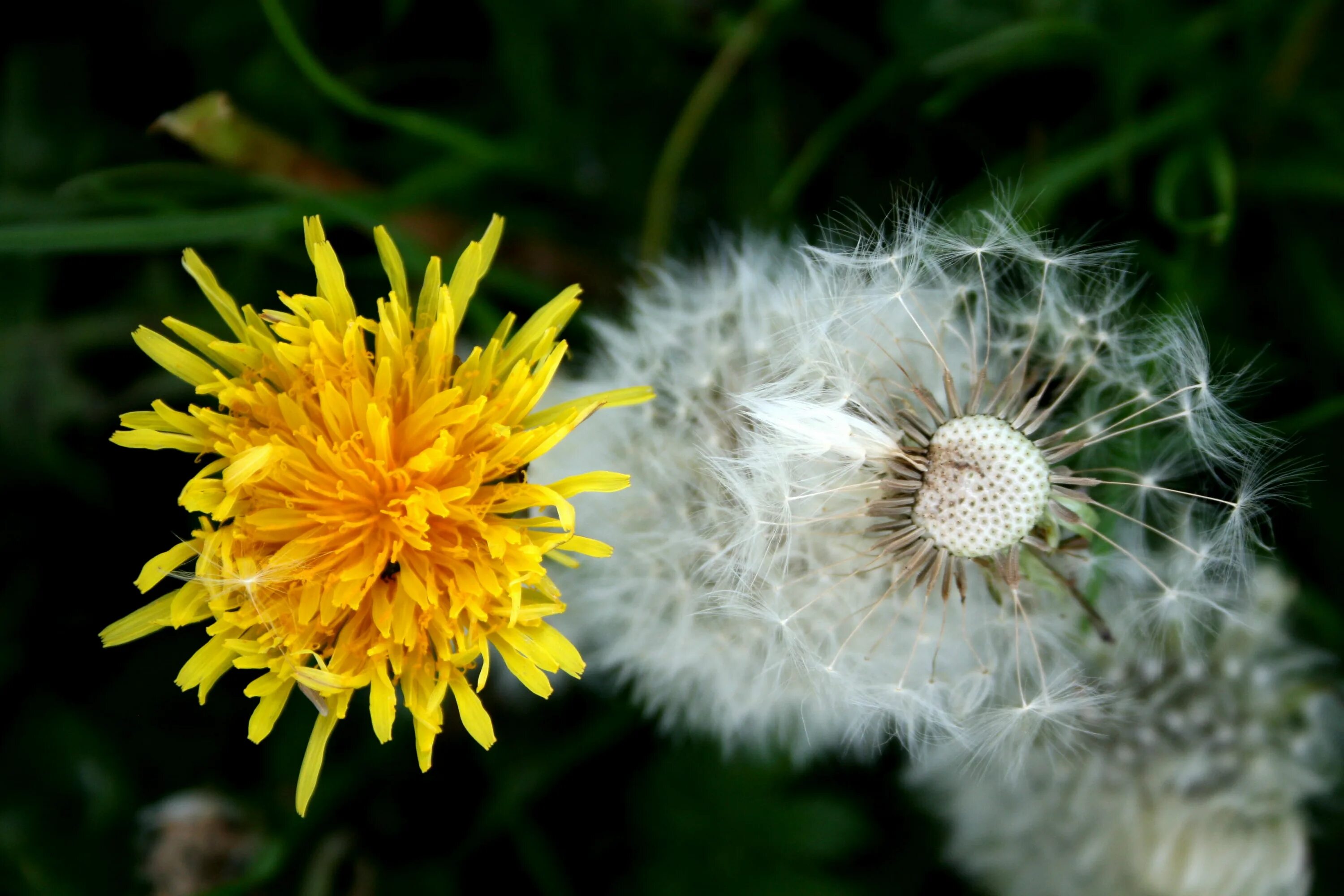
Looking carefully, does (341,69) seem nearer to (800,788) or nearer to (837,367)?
(837,367)

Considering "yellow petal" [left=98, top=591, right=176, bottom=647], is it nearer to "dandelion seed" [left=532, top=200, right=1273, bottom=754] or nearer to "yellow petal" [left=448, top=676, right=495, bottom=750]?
"yellow petal" [left=448, top=676, right=495, bottom=750]

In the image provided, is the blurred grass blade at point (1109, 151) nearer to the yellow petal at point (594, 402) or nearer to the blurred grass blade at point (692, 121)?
the blurred grass blade at point (692, 121)

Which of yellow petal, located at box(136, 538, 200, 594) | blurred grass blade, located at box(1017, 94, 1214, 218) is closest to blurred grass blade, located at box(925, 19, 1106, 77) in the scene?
blurred grass blade, located at box(1017, 94, 1214, 218)

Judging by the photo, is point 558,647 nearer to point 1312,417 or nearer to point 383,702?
point 383,702

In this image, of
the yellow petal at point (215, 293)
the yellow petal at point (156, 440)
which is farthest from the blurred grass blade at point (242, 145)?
the yellow petal at point (156, 440)

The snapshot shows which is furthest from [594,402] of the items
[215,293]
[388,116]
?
[388,116]

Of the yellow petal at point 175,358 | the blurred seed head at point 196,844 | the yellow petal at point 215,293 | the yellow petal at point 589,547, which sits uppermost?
the yellow petal at point 215,293
